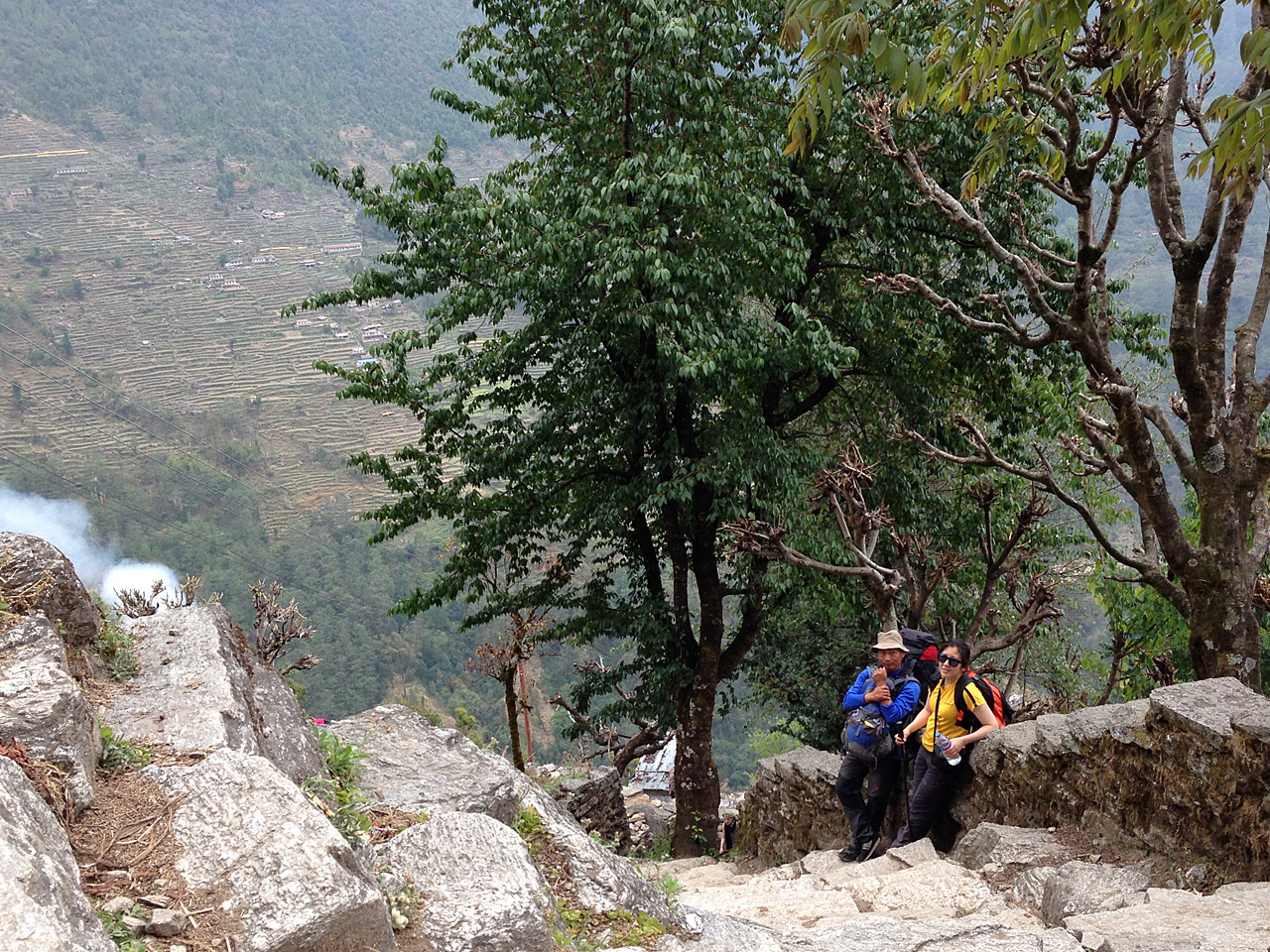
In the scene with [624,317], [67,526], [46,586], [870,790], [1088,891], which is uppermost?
[624,317]

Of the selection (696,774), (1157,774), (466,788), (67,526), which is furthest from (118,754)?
(67,526)

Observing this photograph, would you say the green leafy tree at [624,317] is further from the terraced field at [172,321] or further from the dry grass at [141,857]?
the terraced field at [172,321]

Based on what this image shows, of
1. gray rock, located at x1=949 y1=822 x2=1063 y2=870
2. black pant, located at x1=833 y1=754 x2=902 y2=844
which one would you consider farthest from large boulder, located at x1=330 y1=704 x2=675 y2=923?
black pant, located at x1=833 y1=754 x2=902 y2=844

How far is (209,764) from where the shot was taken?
11.9ft

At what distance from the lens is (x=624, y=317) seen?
9.72 metres

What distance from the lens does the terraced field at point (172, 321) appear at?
114000 millimetres

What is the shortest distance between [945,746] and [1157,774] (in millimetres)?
1755

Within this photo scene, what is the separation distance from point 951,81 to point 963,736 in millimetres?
4572

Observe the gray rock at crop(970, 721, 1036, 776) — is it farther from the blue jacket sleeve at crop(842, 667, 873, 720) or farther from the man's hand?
the blue jacket sleeve at crop(842, 667, 873, 720)

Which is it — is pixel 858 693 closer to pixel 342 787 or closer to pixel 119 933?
pixel 342 787

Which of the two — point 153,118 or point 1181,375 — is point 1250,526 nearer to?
point 1181,375

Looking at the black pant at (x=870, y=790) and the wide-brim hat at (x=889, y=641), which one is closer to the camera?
the wide-brim hat at (x=889, y=641)

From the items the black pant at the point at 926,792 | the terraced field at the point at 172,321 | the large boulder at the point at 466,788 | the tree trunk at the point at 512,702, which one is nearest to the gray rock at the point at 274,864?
the large boulder at the point at 466,788

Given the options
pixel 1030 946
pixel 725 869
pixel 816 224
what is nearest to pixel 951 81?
Result: pixel 1030 946
